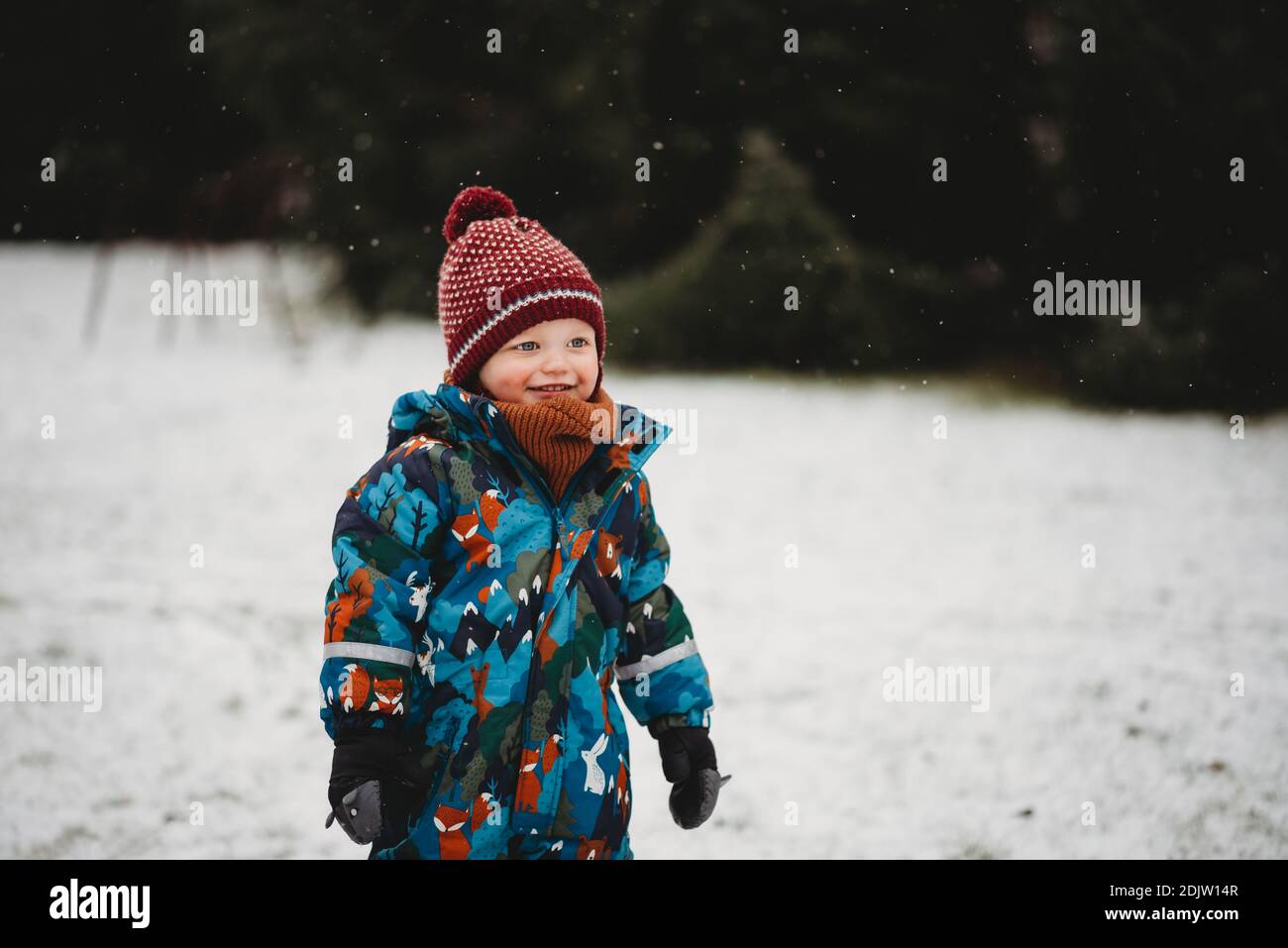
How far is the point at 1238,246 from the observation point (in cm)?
789

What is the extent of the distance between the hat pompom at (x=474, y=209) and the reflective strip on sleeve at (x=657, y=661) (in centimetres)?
82

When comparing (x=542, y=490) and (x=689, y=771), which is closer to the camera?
(x=542, y=490)

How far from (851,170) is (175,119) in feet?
42.0

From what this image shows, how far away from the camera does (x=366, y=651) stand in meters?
1.61

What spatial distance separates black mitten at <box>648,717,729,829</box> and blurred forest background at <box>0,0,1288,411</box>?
7.04 meters

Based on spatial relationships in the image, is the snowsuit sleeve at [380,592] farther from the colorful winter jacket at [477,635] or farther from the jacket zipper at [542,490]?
the jacket zipper at [542,490]

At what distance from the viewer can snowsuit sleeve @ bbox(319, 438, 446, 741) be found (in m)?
1.61

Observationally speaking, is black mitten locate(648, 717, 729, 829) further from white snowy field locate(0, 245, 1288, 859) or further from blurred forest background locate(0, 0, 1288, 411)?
blurred forest background locate(0, 0, 1288, 411)

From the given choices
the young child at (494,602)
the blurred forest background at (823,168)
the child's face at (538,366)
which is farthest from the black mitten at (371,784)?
the blurred forest background at (823,168)

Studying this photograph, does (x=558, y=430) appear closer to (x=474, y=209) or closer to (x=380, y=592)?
(x=380, y=592)

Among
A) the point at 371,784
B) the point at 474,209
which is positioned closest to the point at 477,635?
the point at 371,784

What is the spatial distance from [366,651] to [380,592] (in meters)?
0.09

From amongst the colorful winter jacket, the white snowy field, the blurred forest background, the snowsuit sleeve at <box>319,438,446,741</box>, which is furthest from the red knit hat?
the blurred forest background

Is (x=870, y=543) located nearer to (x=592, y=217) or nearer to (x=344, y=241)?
(x=592, y=217)
